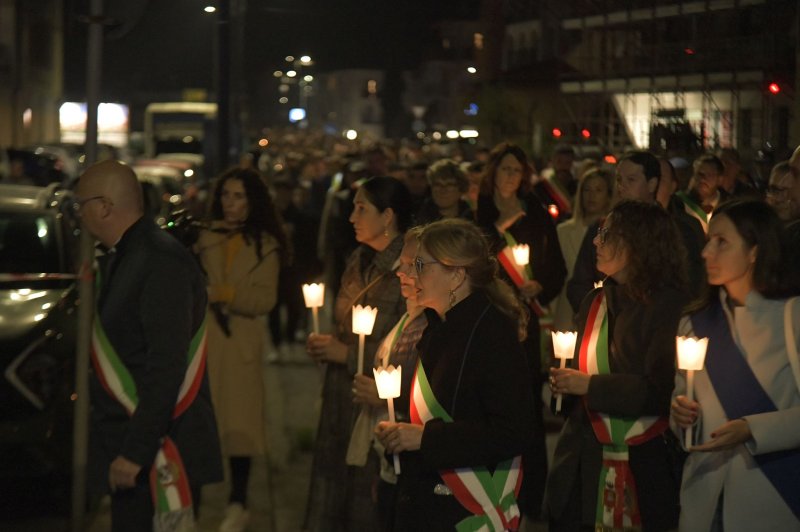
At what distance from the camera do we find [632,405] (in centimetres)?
539

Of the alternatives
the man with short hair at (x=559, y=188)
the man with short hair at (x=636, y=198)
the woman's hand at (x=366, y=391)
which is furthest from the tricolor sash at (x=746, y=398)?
the man with short hair at (x=559, y=188)

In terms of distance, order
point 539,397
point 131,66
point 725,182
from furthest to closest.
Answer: point 131,66 < point 725,182 < point 539,397

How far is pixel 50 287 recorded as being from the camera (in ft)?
30.2

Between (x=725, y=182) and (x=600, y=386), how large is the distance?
245 inches

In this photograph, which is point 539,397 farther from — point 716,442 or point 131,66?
point 131,66

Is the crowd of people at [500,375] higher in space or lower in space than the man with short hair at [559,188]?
lower

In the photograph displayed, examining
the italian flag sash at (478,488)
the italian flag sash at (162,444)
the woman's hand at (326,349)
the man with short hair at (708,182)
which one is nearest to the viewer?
the italian flag sash at (478,488)

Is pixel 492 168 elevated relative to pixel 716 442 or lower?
elevated

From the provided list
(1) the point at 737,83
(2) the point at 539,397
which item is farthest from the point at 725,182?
(2) the point at 539,397

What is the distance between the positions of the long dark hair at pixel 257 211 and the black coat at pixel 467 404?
3904 mm

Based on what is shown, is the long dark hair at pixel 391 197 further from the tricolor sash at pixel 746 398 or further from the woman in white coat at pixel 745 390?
the tricolor sash at pixel 746 398

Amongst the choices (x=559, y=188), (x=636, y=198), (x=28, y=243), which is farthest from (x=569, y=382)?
(x=559, y=188)

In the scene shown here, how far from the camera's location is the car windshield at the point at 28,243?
9.64 m

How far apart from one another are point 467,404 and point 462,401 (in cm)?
2
